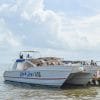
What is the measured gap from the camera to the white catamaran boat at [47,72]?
111 feet

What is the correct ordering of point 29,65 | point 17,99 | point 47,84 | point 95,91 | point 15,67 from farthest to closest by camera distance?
point 15,67 < point 29,65 < point 47,84 < point 95,91 < point 17,99

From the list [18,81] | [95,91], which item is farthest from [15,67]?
[95,91]

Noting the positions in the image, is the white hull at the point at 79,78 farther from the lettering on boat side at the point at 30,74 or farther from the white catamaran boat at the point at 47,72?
the lettering on boat side at the point at 30,74

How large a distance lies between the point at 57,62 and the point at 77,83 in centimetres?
345

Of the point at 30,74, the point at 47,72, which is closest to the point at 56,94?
the point at 47,72

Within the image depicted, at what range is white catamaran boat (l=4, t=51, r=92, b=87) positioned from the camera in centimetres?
3394

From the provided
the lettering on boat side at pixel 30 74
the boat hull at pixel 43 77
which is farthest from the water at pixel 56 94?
the lettering on boat side at pixel 30 74

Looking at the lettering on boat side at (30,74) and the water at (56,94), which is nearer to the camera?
the water at (56,94)

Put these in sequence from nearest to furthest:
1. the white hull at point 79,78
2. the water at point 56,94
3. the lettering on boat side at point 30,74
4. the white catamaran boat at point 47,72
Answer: the water at point 56,94 → the white catamaran boat at point 47,72 → the white hull at point 79,78 → the lettering on boat side at point 30,74

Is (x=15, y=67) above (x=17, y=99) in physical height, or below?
above

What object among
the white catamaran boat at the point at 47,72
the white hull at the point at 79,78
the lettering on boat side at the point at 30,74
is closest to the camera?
the white catamaran boat at the point at 47,72

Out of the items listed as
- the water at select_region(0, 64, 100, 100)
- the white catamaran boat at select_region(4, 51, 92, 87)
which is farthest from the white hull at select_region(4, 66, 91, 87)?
the water at select_region(0, 64, 100, 100)

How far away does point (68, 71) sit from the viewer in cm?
3359

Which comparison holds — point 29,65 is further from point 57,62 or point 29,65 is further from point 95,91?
point 95,91
